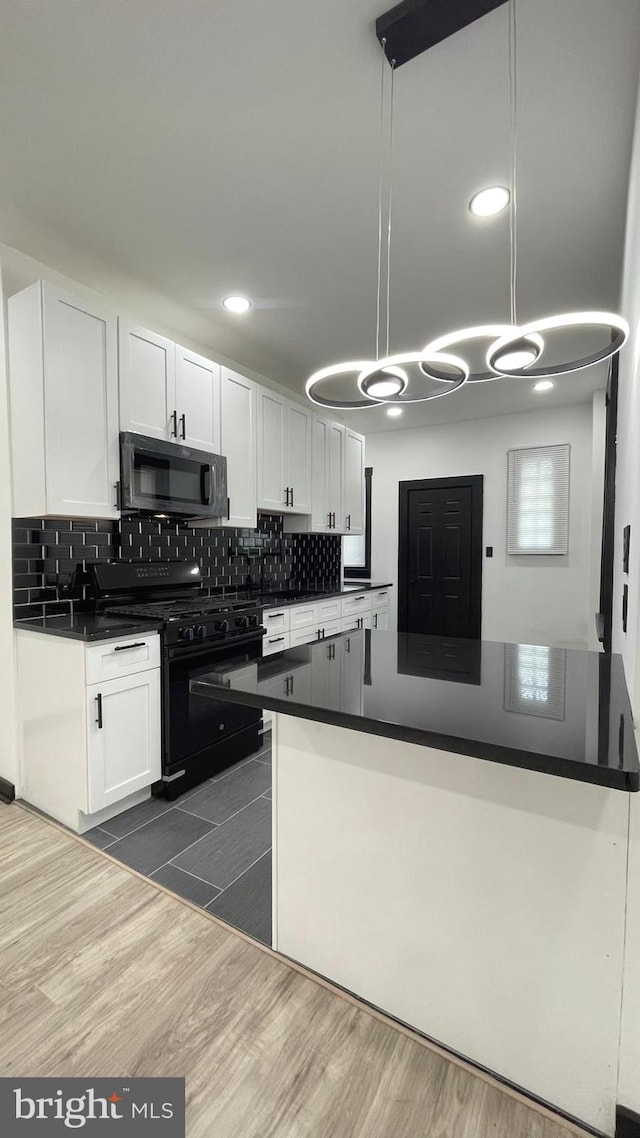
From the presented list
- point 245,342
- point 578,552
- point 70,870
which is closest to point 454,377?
point 245,342

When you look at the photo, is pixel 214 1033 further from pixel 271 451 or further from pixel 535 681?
pixel 271 451

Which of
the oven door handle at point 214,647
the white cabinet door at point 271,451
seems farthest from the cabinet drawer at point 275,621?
the white cabinet door at point 271,451

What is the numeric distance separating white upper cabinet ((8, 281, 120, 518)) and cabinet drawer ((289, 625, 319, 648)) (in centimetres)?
161

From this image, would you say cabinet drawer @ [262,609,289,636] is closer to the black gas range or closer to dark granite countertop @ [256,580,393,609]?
dark granite countertop @ [256,580,393,609]

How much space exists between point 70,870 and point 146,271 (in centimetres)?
283

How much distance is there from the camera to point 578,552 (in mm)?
4844

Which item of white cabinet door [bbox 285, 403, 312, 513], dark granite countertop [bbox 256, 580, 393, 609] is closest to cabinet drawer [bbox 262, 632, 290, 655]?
dark granite countertop [bbox 256, 580, 393, 609]

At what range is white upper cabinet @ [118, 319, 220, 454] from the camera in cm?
258

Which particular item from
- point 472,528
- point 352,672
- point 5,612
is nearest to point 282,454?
point 5,612

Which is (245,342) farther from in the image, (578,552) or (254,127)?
(578,552)

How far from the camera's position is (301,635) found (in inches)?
144

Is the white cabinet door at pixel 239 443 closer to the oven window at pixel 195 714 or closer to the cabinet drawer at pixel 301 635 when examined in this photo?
the cabinet drawer at pixel 301 635

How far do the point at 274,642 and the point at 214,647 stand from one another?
69 cm

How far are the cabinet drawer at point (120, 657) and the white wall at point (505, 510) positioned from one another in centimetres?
394
